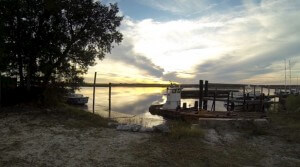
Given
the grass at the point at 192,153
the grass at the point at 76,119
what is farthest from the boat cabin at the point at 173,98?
the grass at the point at 192,153

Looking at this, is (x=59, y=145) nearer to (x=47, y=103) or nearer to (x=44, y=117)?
(x=44, y=117)

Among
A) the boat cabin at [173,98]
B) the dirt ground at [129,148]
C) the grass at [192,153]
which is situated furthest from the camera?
the boat cabin at [173,98]

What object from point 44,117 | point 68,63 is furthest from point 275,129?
point 68,63

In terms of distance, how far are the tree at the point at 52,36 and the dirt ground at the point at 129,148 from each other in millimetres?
7435

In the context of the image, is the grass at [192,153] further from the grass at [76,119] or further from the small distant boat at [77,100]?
the small distant boat at [77,100]

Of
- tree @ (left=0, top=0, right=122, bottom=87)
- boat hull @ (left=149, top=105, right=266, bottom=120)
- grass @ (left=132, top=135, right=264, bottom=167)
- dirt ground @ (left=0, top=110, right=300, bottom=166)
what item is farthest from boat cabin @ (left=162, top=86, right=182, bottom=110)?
grass @ (left=132, top=135, right=264, bottom=167)

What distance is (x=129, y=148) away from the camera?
1210 cm

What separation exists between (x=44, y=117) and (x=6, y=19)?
26.2 ft

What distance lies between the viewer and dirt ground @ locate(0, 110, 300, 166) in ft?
35.1

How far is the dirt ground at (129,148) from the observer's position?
A: 1070 centimetres

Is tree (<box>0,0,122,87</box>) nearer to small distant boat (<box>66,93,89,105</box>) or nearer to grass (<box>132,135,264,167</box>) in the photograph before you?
grass (<box>132,135,264,167</box>)

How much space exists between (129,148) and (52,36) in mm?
13317

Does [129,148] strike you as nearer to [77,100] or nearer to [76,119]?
[76,119]

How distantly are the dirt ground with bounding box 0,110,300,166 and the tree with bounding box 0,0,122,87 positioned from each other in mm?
7435
